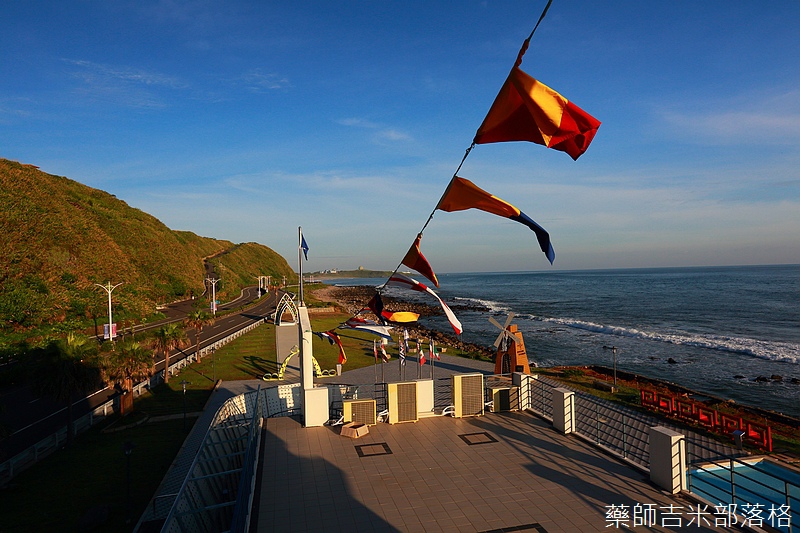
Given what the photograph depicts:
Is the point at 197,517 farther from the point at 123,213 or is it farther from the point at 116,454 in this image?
the point at 123,213

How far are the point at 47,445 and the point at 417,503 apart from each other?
17.9 m

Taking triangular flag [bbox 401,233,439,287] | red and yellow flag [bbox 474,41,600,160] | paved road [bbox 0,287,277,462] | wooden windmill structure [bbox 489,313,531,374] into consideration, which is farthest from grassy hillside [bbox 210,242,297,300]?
red and yellow flag [bbox 474,41,600,160]

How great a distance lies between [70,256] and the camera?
64.8 m

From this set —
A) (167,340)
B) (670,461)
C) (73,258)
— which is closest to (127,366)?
(167,340)

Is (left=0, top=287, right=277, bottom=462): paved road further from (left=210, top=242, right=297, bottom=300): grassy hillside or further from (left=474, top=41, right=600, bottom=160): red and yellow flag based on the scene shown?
(left=210, top=242, right=297, bottom=300): grassy hillside

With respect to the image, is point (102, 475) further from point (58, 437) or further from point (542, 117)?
point (542, 117)

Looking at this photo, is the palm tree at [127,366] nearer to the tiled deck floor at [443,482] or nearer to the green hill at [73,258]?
the tiled deck floor at [443,482]

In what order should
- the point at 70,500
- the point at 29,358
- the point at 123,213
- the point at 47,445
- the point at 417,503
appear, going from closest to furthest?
the point at 417,503
the point at 70,500
the point at 47,445
the point at 29,358
the point at 123,213

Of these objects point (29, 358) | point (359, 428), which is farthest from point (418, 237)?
point (29, 358)

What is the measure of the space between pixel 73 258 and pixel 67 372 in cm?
5668

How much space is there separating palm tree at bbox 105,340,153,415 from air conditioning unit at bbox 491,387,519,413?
19.0 metres

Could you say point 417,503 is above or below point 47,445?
above

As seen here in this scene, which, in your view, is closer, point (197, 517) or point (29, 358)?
point (197, 517)

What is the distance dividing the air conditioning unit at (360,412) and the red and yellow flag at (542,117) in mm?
8710
